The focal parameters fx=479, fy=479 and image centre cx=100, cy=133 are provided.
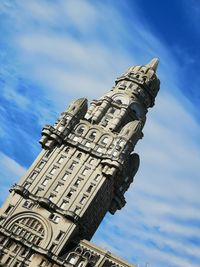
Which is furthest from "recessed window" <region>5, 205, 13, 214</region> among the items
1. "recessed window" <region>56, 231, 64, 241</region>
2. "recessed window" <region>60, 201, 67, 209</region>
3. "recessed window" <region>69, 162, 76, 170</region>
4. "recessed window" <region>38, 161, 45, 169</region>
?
"recessed window" <region>69, 162, 76, 170</region>

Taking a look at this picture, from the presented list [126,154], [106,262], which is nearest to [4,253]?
[106,262]

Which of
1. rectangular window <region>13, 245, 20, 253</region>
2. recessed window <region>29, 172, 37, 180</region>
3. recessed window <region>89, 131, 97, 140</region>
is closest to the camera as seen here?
rectangular window <region>13, 245, 20, 253</region>

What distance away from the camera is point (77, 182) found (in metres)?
109

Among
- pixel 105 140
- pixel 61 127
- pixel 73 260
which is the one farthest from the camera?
pixel 105 140

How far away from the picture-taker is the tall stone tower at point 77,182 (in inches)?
3949

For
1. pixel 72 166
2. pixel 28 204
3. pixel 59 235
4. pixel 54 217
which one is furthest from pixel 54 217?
pixel 72 166

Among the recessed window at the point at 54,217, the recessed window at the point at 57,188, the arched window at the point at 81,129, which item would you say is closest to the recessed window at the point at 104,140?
the arched window at the point at 81,129

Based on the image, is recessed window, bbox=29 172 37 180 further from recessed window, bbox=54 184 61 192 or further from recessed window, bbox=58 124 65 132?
recessed window, bbox=58 124 65 132

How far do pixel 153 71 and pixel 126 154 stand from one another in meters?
29.8

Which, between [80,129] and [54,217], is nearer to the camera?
[54,217]

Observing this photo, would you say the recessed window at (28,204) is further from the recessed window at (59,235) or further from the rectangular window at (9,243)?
the recessed window at (59,235)

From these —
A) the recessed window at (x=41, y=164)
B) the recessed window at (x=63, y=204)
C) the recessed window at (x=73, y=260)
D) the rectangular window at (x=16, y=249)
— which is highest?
the recessed window at (x=41, y=164)

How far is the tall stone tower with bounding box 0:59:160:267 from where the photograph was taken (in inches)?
3949

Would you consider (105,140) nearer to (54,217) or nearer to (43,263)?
(54,217)
